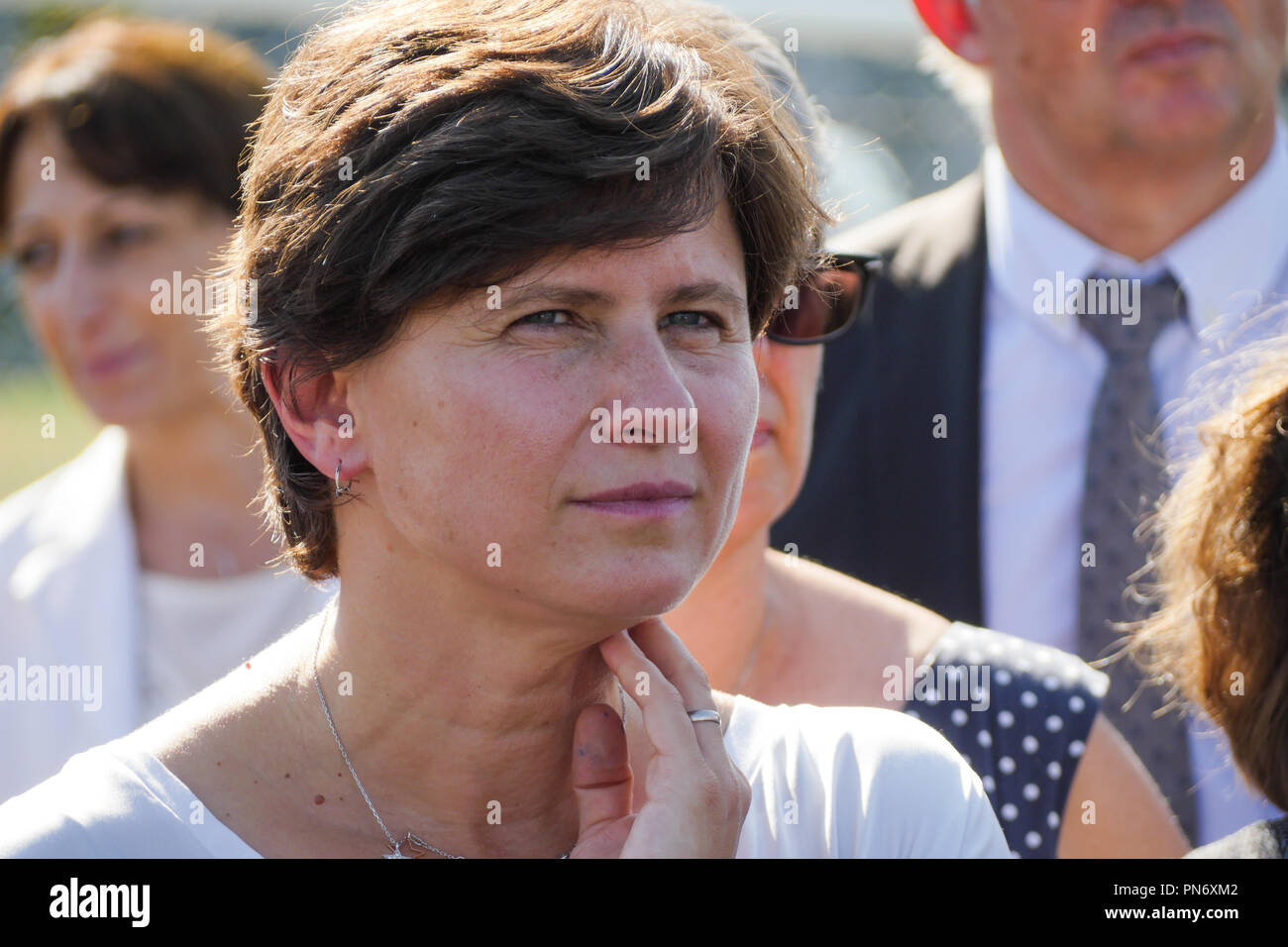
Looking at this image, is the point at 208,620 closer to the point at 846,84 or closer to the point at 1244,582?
the point at 1244,582

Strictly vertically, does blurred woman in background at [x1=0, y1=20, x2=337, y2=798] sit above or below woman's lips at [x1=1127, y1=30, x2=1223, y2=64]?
below

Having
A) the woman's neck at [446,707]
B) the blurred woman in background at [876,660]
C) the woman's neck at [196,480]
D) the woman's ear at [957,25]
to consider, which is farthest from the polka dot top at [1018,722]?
the woman's neck at [196,480]

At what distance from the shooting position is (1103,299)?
3613 millimetres

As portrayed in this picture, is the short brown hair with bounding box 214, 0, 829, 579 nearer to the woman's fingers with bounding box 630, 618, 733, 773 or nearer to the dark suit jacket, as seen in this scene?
the woman's fingers with bounding box 630, 618, 733, 773

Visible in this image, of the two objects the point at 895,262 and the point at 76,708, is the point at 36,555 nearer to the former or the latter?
the point at 76,708

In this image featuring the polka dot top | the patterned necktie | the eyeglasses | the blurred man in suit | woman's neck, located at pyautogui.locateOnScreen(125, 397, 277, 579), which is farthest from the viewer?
woman's neck, located at pyautogui.locateOnScreen(125, 397, 277, 579)

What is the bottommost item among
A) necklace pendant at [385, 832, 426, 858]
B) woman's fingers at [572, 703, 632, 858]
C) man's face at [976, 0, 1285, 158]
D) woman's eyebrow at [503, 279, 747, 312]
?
necklace pendant at [385, 832, 426, 858]

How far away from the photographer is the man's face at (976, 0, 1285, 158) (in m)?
3.62

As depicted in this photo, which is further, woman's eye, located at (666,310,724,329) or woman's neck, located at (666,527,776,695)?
woman's neck, located at (666,527,776,695)

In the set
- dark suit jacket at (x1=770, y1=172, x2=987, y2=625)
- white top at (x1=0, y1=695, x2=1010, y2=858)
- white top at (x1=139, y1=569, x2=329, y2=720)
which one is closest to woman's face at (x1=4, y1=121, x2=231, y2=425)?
white top at (x1=139, y1=569, x2=329, y2=720)

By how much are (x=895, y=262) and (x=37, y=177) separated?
254 centimetres

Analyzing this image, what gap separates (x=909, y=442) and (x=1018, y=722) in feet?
3.58

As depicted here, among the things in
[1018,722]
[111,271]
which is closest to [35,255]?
[111,271]

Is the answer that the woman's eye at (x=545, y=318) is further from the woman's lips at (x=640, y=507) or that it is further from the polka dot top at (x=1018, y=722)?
the polka dot top at (x=1018, y=722)
